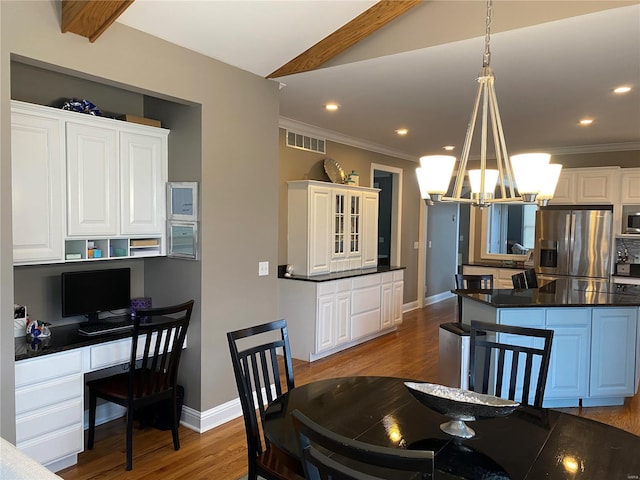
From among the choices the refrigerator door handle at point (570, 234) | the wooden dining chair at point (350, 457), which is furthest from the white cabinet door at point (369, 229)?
the wooden dining chair at point (350, 457)

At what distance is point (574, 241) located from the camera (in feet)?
19.7

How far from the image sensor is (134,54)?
9.02ft

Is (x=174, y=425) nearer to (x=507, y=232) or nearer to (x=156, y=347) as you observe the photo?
(x=156, y=347)

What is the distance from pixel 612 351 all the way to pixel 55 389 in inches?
159

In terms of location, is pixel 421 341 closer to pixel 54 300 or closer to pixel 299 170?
pixel 299 170

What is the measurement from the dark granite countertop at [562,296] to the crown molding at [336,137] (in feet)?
8.41

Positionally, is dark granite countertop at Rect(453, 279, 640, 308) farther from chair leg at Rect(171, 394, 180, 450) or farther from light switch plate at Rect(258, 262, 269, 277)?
chair leg at Rect(171, 394, 180, 450)

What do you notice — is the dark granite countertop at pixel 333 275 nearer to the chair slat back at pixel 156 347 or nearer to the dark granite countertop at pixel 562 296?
the dark granite countertop at pixel 562 296

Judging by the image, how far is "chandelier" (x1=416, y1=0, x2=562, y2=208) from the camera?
6.20 feet

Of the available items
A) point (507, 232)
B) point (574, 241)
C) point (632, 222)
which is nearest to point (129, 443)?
point (574, 241)

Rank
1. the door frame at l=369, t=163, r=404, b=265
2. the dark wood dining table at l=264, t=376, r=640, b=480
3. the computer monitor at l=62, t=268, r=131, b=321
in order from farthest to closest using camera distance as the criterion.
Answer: the door frame at l=369, t=163, r=404, b=265 → the computer monitor at l=62, t=268, r=131, b=321 → the dark wood dining table at l=264, t=376, r=640, b=480

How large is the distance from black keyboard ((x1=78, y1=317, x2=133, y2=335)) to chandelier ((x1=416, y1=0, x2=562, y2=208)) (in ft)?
7.10

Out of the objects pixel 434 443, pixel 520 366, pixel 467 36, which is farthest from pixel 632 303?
pixel 434 443

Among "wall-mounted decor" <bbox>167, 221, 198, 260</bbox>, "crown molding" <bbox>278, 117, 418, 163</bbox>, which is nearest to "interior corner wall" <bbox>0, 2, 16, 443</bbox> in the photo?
"wall-mounted decor" <bbox>167, 221, 198, 260</bbox>
